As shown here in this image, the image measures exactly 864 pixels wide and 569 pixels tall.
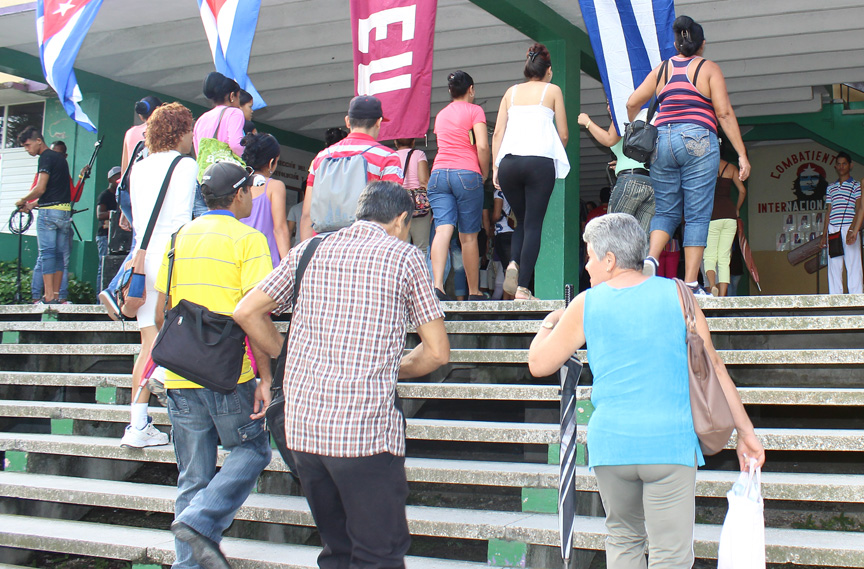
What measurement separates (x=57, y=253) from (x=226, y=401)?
5634mm

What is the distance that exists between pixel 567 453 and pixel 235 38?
436 cm

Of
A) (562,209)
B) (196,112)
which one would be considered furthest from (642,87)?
(196,112)

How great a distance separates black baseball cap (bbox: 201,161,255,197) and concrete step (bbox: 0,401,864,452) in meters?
1.73

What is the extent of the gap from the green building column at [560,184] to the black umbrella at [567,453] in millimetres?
4824

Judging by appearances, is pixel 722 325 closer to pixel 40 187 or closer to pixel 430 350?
pixel 430 350

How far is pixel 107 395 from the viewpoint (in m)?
5.88

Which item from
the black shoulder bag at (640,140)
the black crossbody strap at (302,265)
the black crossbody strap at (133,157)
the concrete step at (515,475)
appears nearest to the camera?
the black crossbody strap at (302,265)

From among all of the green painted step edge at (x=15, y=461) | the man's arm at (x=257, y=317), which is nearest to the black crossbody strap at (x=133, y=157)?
the green painted step edge at (x=15, y=461)

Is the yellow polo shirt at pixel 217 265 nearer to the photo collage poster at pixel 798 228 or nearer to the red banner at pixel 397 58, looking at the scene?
the red banner at pixel 397 58

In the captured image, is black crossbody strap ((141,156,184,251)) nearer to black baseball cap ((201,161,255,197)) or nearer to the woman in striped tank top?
black baseball cap ((201,161,255,197))

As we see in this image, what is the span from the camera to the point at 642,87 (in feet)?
18.0

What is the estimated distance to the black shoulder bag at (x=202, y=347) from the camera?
3393 millimetres

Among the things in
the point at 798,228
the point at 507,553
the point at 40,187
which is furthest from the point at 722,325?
the point at 798,228

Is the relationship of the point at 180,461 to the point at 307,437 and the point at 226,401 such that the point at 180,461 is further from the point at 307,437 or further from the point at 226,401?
the point at 307,437
